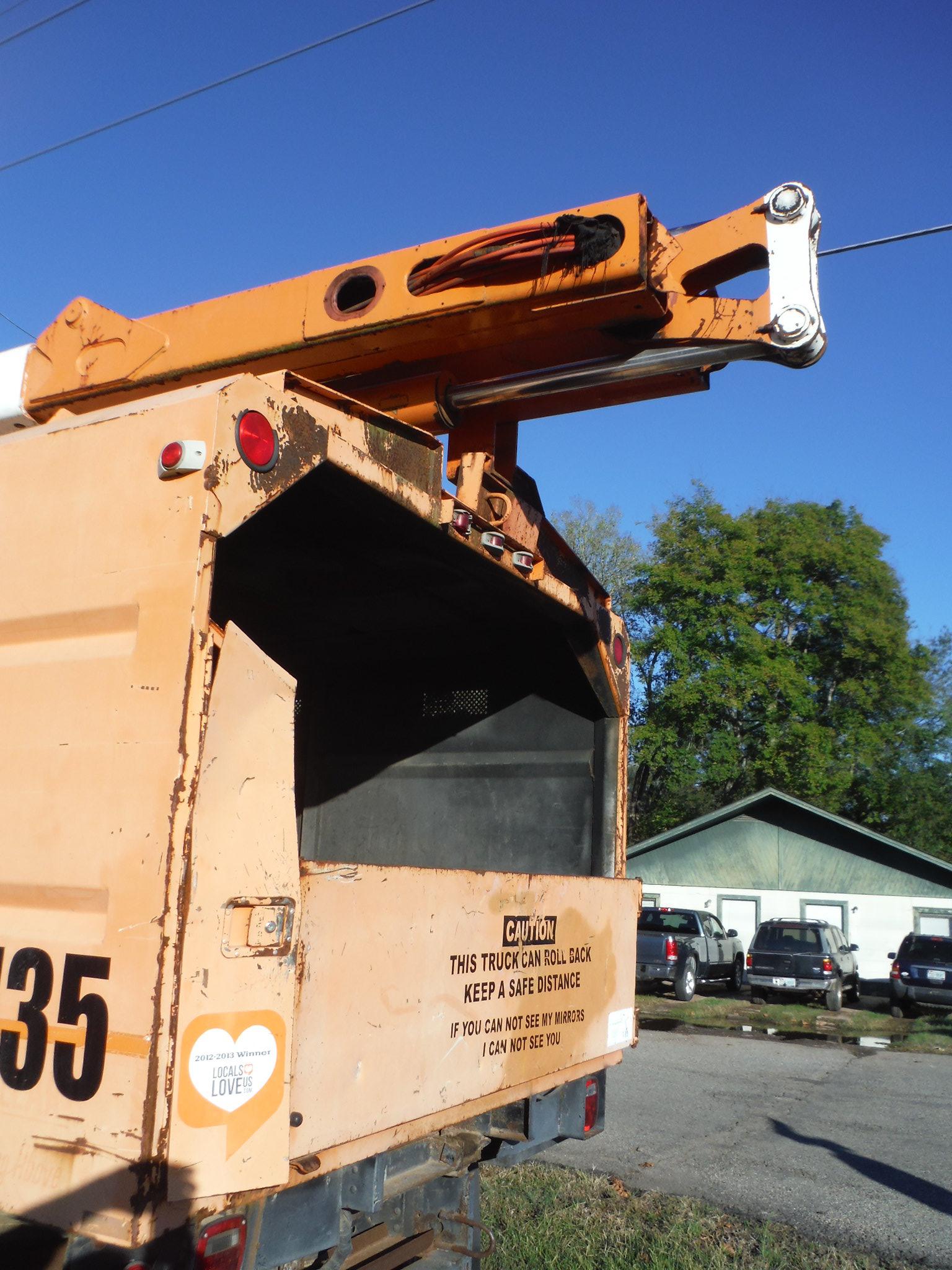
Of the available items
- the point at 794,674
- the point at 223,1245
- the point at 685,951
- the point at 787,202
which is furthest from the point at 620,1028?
the point at 794,674

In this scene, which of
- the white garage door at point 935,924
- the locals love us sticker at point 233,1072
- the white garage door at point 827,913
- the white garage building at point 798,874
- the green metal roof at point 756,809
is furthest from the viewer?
the white garage door at point 827,913

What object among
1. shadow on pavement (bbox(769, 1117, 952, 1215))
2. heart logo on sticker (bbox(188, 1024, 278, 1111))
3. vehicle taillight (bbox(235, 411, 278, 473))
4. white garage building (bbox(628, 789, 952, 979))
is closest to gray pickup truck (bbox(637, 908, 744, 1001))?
white garage building (bbox(628, 789, 952, 979))

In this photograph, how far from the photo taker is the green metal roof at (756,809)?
25234mm

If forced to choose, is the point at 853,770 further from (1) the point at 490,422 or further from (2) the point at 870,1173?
(1) the point at 490,422

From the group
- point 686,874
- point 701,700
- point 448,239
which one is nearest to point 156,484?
point 448,239

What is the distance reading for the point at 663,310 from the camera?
3506mm

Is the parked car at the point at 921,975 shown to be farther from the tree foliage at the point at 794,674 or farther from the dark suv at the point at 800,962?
the tree foliage at the point at 794,674

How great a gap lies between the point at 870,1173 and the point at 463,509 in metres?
5.89

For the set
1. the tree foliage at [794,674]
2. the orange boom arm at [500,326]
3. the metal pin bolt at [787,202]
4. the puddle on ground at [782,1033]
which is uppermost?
the tree foliage at [794,674]

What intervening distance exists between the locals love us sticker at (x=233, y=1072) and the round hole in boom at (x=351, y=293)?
7.90ft

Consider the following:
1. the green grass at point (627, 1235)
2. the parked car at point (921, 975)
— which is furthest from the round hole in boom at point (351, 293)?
the parked car at point (921, 975)

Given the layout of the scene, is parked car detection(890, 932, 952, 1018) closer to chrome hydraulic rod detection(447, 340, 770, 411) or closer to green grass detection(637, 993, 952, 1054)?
green grass detection(637, 993, 952, 1054)

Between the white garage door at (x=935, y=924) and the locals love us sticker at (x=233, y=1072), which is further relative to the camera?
the white garage door at (x=935, y=924)

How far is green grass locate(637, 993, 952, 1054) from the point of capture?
1639 cm
